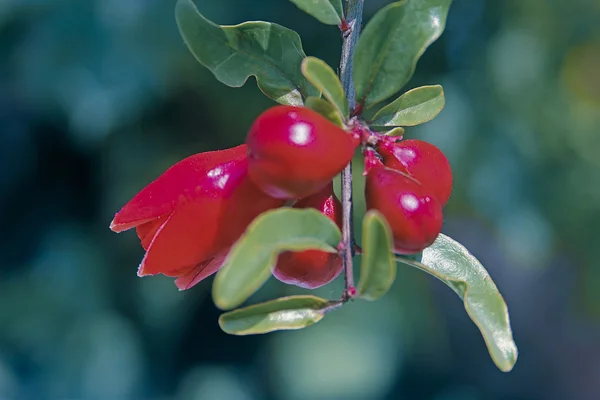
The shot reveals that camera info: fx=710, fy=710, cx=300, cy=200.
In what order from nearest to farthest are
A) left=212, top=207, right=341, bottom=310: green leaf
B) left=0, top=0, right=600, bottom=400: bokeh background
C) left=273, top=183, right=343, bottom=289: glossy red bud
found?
1. left=212, top=207, right=341, bottom=310: green leaf
2. left=273, top=183, right=343, bottom=289: glossy red bud
3. left=0, top=0, right=600, bottom=400: bokeh background

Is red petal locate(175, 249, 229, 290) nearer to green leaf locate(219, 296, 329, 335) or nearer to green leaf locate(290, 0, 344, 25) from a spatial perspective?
green leaf locate(219, 296, 329, 335)

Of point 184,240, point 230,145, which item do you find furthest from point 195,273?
point 230,145

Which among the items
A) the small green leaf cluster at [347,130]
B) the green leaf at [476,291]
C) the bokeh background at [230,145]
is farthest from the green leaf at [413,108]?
Result: the bokeh background at [230,145]

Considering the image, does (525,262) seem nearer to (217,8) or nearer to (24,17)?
(217,8)

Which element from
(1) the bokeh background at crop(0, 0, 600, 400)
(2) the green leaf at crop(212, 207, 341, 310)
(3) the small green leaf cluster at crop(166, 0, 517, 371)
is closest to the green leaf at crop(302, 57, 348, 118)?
(3) the small green leaf cluster at crop(166, 0, 517, 371)

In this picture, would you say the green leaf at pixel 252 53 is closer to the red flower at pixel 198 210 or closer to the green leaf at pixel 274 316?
the red flower at pixel 198 210

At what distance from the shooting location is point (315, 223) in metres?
0.50

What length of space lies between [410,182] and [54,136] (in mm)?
2781

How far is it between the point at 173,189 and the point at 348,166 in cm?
15

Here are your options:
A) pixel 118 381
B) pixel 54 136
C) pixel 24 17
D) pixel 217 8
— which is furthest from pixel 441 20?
pixel 54 136

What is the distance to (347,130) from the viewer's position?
22.3 inches

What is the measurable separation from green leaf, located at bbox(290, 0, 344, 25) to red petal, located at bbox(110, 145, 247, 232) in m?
0.13

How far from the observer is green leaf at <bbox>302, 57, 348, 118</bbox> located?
510 mm

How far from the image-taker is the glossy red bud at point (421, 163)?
578mm
